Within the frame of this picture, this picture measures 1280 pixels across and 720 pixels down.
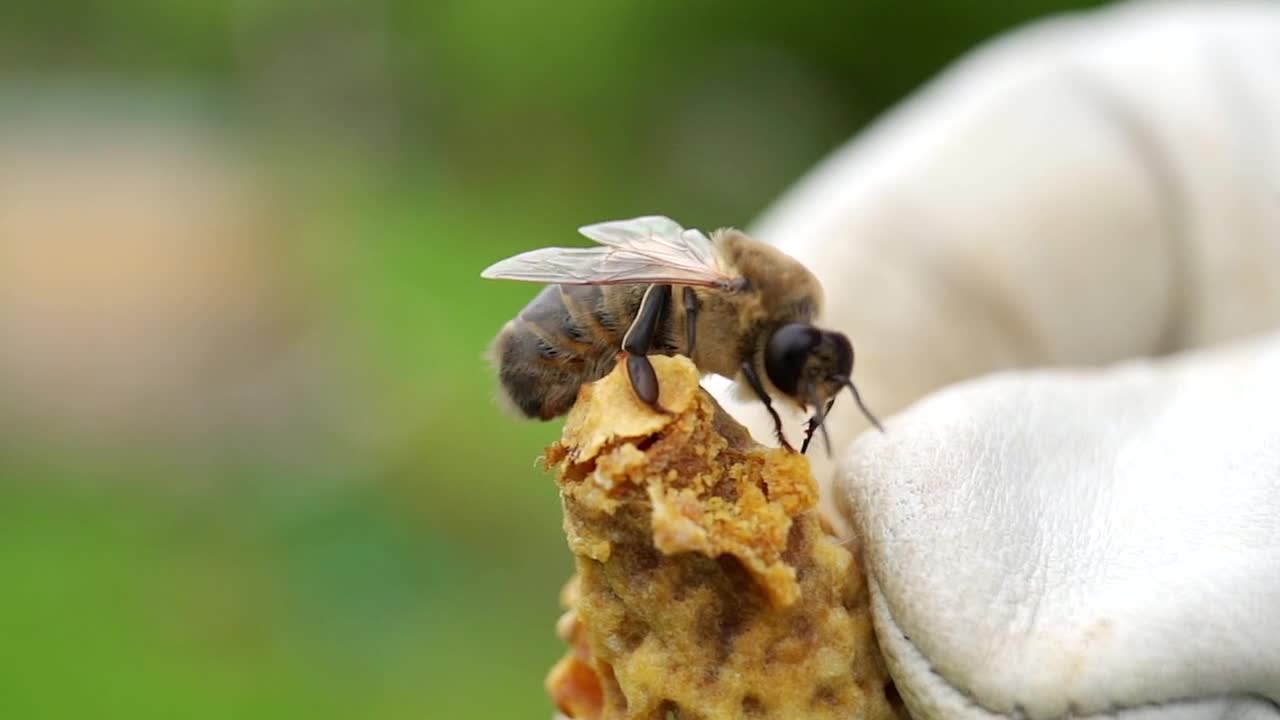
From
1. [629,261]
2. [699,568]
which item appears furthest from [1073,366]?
[699,568]

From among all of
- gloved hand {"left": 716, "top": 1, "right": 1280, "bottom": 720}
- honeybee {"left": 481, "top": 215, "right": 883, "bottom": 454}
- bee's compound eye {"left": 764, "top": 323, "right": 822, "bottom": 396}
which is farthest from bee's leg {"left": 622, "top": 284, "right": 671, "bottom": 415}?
gloved hand {"left": 716, "top": 1, "right": 1280, "bottom": 720}

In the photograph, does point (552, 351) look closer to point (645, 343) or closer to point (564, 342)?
point (564, 342)

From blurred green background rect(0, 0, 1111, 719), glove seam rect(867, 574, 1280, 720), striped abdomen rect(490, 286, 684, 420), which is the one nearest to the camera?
glove seam rect(867, 574, 1280, 720)

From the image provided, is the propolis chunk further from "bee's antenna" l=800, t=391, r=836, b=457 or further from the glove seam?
"bee's antenna" l=800, t=391, r=836, b=457

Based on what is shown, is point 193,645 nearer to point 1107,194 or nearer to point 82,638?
point 82,638

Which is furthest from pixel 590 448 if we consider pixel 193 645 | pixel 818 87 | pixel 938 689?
pixel 818 87

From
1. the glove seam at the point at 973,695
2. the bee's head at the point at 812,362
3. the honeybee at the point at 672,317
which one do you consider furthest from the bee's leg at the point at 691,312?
the glove seam at the point at 973,695

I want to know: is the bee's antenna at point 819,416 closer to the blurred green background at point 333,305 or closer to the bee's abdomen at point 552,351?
the bee's abdomen at point 552,351

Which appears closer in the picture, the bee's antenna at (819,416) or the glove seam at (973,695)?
the glove seam at (973,695)
